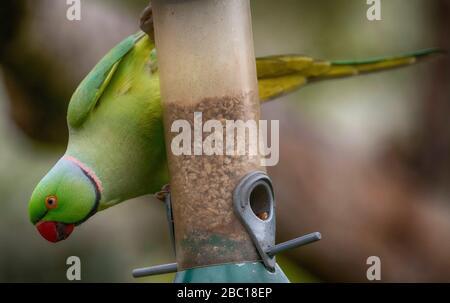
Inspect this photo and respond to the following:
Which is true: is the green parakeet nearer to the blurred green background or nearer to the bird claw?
the bird claw

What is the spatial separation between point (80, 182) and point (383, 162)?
1.40 meters

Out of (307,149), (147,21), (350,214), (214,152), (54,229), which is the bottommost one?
(350,214)

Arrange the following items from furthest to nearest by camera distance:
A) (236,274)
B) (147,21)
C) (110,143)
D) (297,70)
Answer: (297,70)
(110,143)
(147,21)
(236,274)

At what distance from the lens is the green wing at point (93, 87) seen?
2.29 meters

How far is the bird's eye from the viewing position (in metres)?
2.33

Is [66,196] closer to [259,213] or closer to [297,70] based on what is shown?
[259,213]

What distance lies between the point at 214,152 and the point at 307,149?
111cm

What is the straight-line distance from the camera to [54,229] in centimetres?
238

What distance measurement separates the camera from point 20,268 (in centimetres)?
327

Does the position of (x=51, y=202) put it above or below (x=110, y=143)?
below

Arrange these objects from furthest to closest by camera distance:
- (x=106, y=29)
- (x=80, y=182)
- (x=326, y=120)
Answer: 1. (x=326, y=120)
2. (x=106, y=29)
3. (x=80, y=182)

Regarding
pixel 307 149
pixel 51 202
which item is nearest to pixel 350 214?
pixel 307 149
